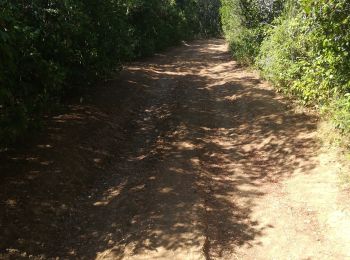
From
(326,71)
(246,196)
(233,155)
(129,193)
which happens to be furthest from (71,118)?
(326,71)

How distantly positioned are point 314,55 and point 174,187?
5.40 m

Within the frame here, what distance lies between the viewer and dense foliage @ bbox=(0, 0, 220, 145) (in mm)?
7402

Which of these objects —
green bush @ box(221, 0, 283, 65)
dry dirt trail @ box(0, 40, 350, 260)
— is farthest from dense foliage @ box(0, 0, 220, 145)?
green bush @ box(221, 0, 283, 65)

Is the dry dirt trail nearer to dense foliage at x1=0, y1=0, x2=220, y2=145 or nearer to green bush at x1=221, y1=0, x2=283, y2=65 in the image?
dense foliage at x1=0, y1=0, x2=220, y2=145

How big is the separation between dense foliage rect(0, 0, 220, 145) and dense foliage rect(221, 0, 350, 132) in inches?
228

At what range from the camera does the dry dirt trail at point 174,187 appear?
22.5 feet

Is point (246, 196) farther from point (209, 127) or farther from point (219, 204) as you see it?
point (209, 127)

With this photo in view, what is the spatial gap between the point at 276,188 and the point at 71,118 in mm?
6663

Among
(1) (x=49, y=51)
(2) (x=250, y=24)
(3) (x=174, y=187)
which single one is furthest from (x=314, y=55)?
(2) (x=250, y=24)

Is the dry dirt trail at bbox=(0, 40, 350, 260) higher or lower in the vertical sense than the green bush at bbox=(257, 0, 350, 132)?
lower

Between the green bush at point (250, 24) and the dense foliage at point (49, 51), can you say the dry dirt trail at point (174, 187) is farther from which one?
the green bush at point (250, 24)

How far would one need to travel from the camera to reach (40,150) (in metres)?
9.49

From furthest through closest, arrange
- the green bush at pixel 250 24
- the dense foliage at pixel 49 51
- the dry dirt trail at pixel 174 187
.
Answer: the green bush at pixel 250 24
the dense foliage at pixel 49 51
the dry dirt trail at pixel 174 187

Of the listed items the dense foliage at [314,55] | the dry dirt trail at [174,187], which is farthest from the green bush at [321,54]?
the dry dirt trail at [174,187]
